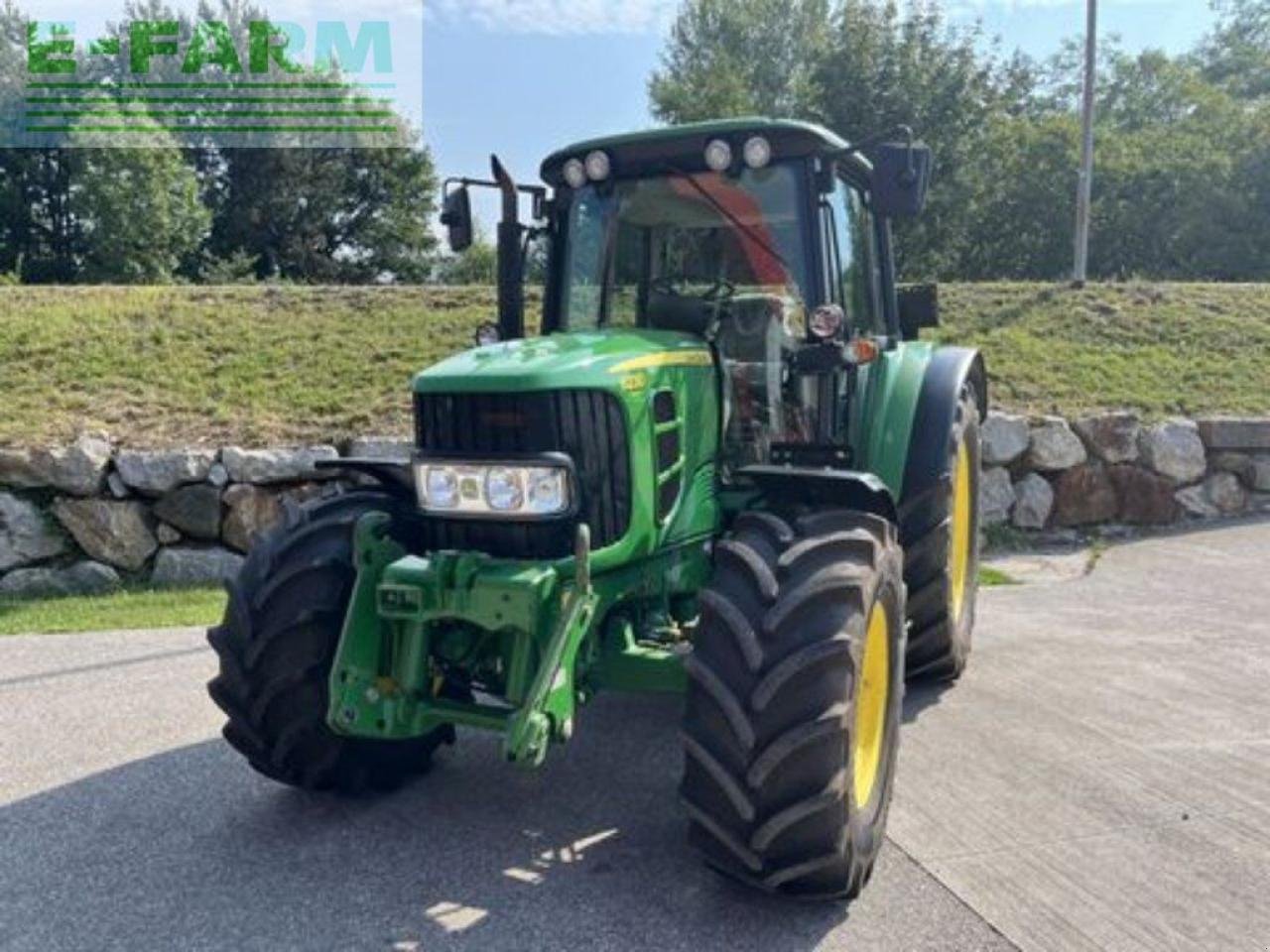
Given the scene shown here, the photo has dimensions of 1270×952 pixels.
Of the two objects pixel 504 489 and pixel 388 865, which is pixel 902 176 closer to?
pixel 504 489

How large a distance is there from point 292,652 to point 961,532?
356 centimetres

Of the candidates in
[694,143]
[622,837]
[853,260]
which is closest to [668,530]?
[622,837]

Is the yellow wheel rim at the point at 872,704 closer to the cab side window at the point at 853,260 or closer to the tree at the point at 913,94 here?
the cab side window at the point at 853,260

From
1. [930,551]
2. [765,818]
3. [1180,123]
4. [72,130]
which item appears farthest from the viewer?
[1180,123]

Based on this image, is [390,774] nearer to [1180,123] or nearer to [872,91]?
[872,91]

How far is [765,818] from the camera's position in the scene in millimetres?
2871

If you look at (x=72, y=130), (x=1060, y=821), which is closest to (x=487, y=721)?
(x=1060, y=821)

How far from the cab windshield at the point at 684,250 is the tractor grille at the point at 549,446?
992 millimetres

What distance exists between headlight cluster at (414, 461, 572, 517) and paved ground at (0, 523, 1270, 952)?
1095 mm

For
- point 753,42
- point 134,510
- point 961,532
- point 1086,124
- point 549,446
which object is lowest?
point 134,510

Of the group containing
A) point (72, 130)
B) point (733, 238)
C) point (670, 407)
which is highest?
point (72, 130)

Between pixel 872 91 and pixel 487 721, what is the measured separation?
2616 centimetres

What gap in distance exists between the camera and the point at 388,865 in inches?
133

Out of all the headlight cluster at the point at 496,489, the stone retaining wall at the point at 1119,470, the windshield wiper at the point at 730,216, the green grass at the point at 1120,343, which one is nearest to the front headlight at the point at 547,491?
the headlight cluster at the point at 496,489
